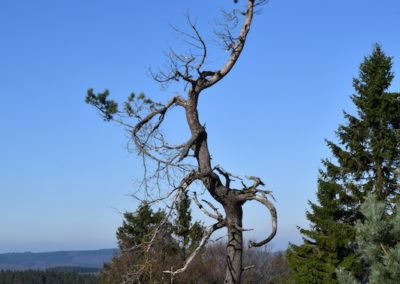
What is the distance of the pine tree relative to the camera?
70.0ft

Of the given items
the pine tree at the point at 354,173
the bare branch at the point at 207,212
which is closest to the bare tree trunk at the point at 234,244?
the bare branch at the point at 207,212

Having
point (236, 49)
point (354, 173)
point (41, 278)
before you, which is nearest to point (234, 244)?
point (236, 49)

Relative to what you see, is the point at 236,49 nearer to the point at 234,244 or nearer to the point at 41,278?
the point at 234,244

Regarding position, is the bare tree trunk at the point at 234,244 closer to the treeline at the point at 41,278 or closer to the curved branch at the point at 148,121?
the curved branch at the point at 148,121

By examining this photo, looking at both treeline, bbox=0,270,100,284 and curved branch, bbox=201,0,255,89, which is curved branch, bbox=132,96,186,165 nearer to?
curved branch, bbox=201,0,255,89

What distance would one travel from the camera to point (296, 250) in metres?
23.8

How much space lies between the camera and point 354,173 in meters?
22.0

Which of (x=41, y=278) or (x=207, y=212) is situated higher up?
(x=41, y=278)

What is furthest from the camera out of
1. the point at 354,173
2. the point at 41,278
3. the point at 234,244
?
the point at 41,278

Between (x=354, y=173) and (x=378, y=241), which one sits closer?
(x=378, y=241)

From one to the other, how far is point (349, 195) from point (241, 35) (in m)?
16.5

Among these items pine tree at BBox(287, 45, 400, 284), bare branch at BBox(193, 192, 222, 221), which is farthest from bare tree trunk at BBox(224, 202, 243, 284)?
pine tree at BBox(287, 45, 400, 284)

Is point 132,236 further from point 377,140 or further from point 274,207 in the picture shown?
point 274,207

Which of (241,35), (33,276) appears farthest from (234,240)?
(33,276)
